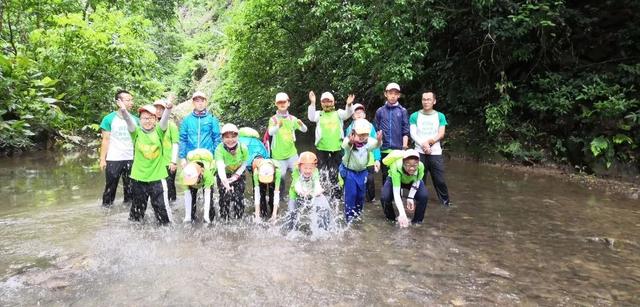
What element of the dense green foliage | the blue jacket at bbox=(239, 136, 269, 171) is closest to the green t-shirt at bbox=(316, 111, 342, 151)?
the blue jacket at bbox=(239, 136, 269, 171)

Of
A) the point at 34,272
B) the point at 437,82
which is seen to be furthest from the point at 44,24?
the point at 34,272

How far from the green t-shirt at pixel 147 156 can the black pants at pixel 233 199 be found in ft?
2.81

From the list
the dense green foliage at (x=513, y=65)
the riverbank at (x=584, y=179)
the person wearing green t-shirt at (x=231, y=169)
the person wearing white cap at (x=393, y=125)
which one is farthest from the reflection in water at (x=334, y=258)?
the dense green foliage at (x=513, y=65)

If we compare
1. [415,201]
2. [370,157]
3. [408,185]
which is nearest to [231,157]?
[370,157]

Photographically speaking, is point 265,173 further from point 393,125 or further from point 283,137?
point 393,125

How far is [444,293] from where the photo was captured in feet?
13.9

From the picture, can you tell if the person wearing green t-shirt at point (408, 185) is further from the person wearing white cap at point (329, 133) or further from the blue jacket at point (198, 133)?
the blue jacket at point (198, 133)

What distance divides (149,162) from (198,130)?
0.95 metres

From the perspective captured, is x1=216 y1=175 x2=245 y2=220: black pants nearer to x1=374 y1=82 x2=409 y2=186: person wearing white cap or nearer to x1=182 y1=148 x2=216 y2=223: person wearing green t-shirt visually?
x1=182 y1=148 x2=216 y2=223: person wearing green t-shirt

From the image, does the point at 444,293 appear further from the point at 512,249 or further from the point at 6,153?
the point at 6,153

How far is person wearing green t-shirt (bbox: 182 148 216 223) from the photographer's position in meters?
6.42

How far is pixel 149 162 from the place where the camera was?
20.3 ft

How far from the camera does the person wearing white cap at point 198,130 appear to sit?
6.84 meters

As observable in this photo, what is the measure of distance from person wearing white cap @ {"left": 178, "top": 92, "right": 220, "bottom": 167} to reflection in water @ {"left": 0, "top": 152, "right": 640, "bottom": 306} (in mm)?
1110
